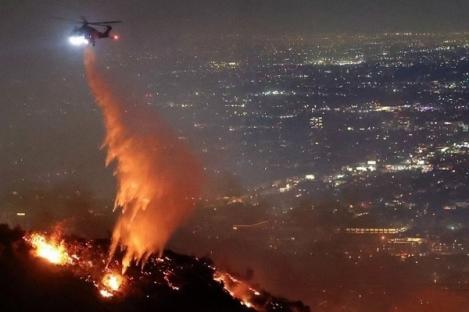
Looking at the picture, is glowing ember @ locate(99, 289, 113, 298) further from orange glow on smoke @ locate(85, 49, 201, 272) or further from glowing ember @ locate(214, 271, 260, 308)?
glowing ember @ locate(214, 271, 260, 308)

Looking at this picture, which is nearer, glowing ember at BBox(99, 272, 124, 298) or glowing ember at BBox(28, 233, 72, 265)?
glowing ember at BBox(99, 272, 124, 298)

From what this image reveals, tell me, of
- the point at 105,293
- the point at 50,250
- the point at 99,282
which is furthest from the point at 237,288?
the point at 50,250

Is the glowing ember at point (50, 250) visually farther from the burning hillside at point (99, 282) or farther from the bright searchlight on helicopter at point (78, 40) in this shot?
the bright searchlight on helicopter at point (78, 40)

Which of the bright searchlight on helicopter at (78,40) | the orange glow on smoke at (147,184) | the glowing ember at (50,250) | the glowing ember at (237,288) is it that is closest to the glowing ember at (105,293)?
the glowing ember at (50,250)

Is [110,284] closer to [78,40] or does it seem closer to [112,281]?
[112,281]

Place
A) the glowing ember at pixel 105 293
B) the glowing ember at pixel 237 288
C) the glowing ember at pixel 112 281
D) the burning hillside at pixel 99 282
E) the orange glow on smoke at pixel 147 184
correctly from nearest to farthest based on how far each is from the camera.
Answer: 1. the burning hillside at pixel 99 282
2. the glowing ember at pixel 105 293
3. the glowing ember at pixel 112 281
4. the glowing ember at pixel 237 288
5. the orange glow on smoke at pixel 147 184

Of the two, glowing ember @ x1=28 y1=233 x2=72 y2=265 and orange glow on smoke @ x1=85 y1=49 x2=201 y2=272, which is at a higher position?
glowing ember @ x1=28 y1=233 x2=72 y2=265

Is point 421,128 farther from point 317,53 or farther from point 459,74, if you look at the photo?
point 317,53

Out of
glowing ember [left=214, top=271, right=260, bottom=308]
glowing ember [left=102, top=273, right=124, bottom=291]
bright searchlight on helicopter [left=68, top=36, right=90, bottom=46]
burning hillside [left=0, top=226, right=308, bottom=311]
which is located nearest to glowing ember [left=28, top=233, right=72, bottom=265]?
burning hillside [left=0, top=226, right=308, bottom=311]
